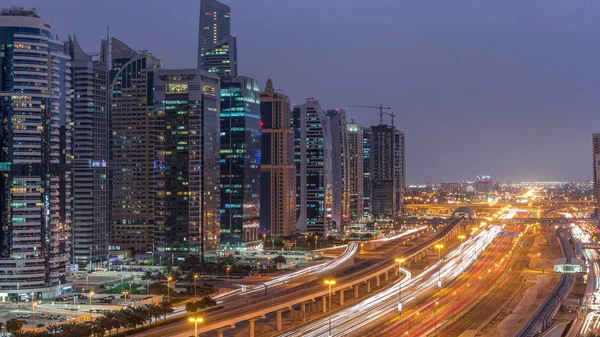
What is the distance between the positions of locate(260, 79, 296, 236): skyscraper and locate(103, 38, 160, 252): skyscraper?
28.8 meters

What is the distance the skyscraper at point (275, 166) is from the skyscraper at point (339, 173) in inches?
1245

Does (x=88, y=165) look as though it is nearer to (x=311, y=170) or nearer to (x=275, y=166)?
(x=275, y=166)

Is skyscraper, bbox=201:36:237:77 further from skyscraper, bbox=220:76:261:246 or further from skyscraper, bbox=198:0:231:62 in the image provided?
skyscraper, bbox=220:76:261:246

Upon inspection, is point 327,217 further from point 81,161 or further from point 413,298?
point 413,298

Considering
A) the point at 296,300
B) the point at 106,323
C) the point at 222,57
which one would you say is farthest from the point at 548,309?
the point at 222,57

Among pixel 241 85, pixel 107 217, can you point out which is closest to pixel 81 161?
pixel 107 217

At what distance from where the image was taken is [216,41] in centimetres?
19012

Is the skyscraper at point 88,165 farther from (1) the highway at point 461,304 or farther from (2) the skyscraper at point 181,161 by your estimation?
(1) the highway at point 461,304

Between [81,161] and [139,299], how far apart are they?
43.9 meters

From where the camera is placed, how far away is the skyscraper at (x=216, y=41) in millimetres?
177125

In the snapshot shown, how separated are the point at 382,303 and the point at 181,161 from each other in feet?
163

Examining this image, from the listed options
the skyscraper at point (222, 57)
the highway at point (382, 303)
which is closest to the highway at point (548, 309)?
the highway at point (382, 303)

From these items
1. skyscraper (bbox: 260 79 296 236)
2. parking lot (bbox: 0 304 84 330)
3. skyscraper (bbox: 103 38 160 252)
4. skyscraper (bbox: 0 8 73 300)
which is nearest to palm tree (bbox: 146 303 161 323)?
parking lot (bbox: 0 304 84 330)

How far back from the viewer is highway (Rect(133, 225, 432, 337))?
6083 centimetres
